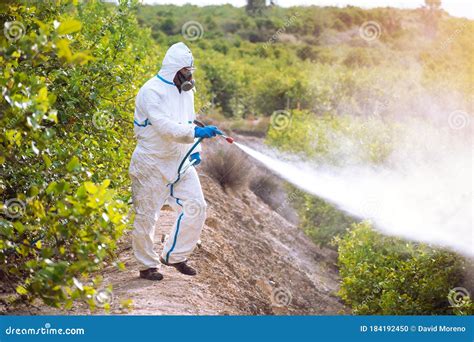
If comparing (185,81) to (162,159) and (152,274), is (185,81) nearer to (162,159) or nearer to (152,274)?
(162,159)

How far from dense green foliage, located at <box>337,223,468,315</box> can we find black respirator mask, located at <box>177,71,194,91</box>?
3551mm

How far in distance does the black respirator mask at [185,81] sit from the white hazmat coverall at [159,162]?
75mm

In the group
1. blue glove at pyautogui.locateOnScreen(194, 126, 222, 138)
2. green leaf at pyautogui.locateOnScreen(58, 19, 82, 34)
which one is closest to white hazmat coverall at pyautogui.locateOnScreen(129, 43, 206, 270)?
blue glove at pyautogui.locateOnScreen(194, 126, 222, 138)

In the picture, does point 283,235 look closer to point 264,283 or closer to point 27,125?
point 264,283

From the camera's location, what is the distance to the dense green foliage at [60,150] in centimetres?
516

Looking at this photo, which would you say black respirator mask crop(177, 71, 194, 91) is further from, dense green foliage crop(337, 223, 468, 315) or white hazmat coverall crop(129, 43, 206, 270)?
dense green foliage crop(337, 223, 468, 315)

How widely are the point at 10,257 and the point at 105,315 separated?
3.82ft

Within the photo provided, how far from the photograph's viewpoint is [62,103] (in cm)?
812

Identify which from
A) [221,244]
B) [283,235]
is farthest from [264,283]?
[283,235]

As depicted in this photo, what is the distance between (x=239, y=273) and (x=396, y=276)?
199 cm

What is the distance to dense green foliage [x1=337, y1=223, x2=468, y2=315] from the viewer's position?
9.28 metres

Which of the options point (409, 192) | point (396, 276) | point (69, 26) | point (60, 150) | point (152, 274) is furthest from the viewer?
point (409, 192)

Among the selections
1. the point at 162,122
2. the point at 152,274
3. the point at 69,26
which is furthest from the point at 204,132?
the point at 69,26

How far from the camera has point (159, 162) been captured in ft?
24.9
